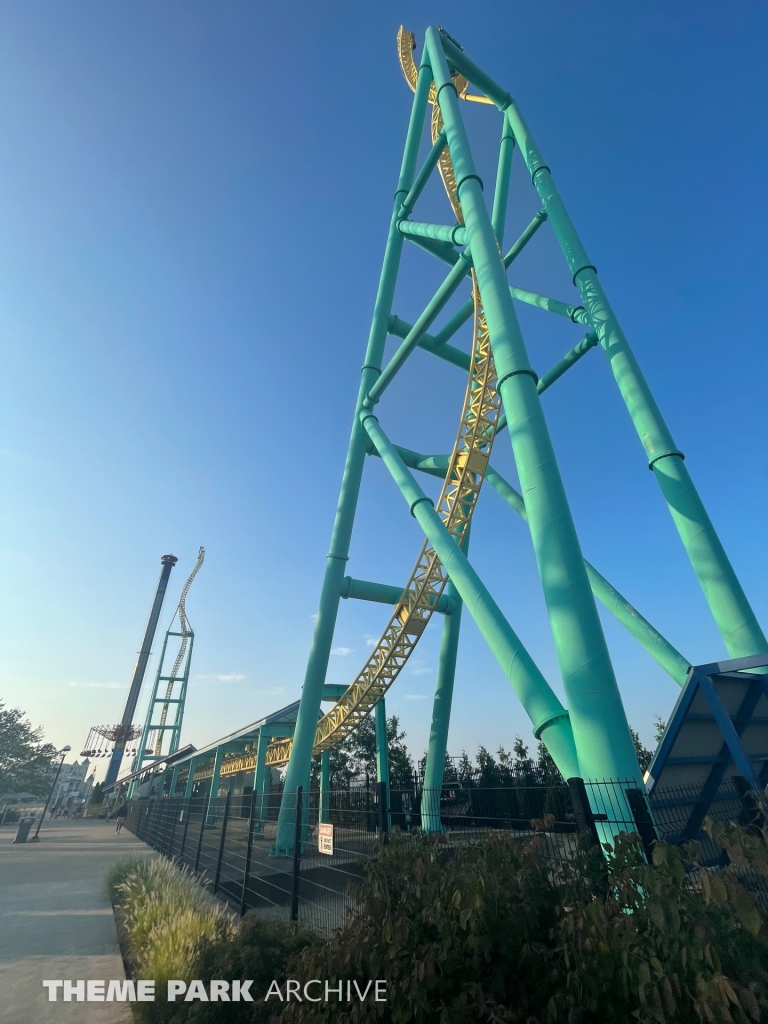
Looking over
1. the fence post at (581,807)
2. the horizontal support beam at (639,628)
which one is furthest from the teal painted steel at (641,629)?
the fence post at (581,807)

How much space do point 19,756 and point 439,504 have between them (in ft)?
267

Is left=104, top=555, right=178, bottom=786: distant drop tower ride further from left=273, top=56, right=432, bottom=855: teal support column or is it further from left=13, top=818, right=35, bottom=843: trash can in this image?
left=273, top=56, right=432, bottom=855: teal support column

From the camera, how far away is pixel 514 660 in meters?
6.16

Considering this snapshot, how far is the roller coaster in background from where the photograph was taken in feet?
16.1

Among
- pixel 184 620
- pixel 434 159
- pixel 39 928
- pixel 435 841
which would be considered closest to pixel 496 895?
pixel 435 841

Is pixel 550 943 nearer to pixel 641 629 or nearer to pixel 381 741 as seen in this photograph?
pixel 641 629

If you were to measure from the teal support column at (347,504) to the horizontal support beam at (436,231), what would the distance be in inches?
57.7

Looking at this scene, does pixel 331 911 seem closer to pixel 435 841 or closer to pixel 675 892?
pixel 435 841

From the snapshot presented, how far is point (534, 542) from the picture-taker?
583cm

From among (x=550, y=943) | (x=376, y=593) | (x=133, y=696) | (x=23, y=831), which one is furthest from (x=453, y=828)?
(x=133, y=696)

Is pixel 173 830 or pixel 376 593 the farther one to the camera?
pixel 376 593

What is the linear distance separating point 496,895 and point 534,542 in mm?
3701

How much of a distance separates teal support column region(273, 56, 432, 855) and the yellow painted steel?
6.31 ft

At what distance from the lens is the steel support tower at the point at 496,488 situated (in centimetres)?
537
